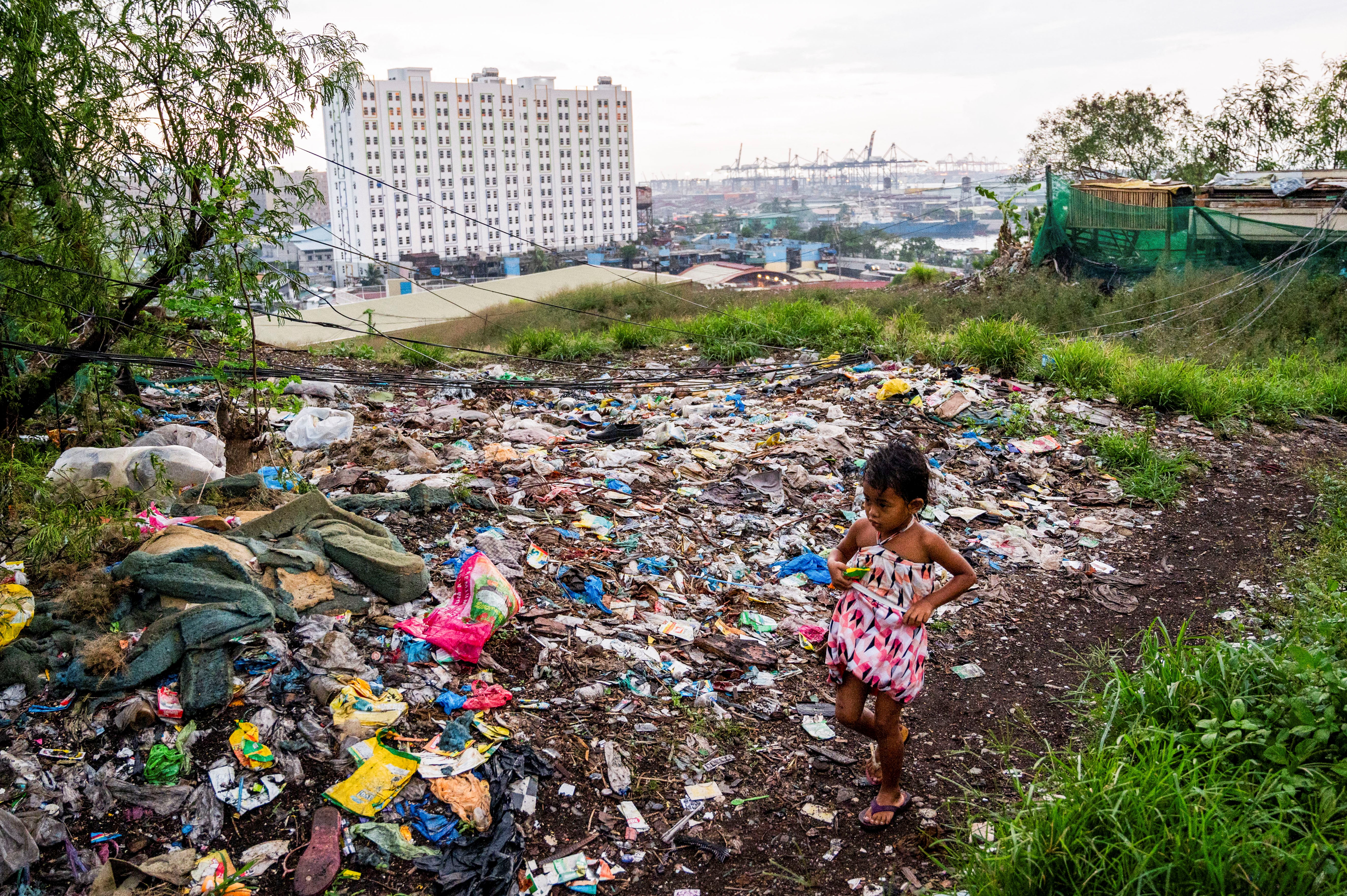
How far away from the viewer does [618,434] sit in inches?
248

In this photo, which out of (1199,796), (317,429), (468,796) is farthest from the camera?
(317,429)

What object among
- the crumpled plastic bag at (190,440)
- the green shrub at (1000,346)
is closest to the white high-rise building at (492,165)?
the green shrub at (1000,346)

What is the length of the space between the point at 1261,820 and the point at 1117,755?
1.19 ft

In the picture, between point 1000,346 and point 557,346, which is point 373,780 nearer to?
point 1000,346

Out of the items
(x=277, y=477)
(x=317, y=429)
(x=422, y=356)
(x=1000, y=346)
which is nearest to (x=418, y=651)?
(x=277, y=477)

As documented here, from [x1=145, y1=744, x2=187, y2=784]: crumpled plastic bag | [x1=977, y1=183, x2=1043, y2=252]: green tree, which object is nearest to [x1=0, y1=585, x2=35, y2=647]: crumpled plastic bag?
[x1=145, y1=744, x2=187, y2=784]: crumpled plastic bag

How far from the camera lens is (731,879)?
2.44 m

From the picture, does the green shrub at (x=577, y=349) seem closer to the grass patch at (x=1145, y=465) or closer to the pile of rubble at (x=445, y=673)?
the pile of rubble at (x=445, y=673)

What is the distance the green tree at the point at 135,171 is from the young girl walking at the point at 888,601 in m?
3.10

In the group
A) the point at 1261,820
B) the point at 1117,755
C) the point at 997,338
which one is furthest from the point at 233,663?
the point at 997,338

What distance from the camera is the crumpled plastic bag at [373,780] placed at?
8.29 feet

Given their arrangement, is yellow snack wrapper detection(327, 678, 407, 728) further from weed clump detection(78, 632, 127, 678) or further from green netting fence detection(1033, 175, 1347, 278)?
green netting fence detection(1033, 175, 1347, 278)

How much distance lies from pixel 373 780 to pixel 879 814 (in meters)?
1.43

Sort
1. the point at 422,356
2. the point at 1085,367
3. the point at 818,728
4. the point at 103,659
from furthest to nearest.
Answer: the point at 422,356 → the point at 1085,367 → the point at 818,728 → the point at 103,659
